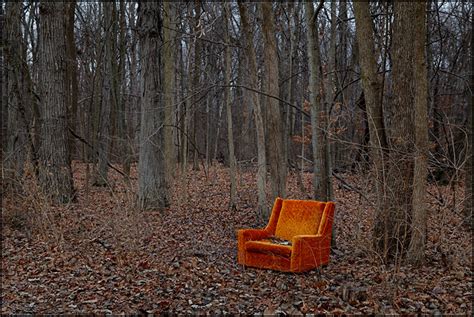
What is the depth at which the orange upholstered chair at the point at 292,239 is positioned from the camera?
638 centimetres

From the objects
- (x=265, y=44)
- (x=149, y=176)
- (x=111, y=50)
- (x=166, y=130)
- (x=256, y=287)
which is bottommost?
(x=256, y=287)

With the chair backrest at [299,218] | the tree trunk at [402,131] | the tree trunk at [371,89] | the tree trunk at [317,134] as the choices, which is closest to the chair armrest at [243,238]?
the chair backrest at [299,218]

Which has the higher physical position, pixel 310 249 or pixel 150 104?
pixel 150 104

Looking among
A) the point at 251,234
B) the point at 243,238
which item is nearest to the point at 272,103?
the point at 251,234

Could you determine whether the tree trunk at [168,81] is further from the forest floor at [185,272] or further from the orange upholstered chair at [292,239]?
the orange upholstered chair at [292,239]

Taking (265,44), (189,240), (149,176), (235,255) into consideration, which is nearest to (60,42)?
(149,176)

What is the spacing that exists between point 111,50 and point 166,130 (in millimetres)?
2789

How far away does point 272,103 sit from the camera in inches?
343

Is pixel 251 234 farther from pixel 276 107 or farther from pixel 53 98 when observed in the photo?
pixel 53 98

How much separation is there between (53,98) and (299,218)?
19.9 feet

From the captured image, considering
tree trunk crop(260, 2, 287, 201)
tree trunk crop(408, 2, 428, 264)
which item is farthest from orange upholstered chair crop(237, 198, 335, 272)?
tree trunk crop(260, 2, 287, 201)

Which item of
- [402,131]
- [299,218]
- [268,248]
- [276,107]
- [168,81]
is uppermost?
[168,81]

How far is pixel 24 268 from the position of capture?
20.8 ft

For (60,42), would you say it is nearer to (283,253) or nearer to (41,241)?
(41,241)
